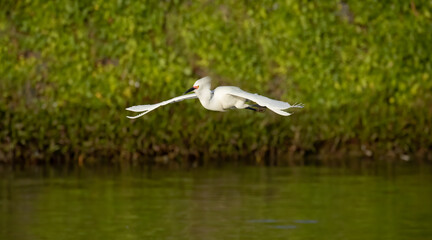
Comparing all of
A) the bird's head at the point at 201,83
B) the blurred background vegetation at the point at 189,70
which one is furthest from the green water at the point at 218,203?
the bird's head at the point at 201,83

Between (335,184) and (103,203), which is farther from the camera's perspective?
(335,184)

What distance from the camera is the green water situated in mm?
9609

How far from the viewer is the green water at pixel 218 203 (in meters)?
9.61

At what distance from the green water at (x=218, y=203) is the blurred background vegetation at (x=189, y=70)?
0.61 m

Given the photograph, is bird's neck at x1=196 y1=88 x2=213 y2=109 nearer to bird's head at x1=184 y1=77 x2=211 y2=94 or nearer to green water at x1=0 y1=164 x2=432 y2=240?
bird's head at x1=184 y1=77 x2=211 y2=94

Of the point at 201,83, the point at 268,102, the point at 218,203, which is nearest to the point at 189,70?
the point at 218,203

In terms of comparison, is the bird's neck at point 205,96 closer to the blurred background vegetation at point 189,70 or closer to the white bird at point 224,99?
the white bird at point 224,99

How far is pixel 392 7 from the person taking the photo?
46.2ft

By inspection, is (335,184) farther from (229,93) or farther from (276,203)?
(229,93)

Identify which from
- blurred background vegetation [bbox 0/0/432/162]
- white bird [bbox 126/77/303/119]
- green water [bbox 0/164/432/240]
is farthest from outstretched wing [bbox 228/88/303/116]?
blurred background vegetation [bbox 0/0/432/162]

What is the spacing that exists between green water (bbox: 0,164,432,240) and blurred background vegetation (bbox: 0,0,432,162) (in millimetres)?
608

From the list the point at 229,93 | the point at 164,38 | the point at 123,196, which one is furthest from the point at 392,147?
the point at 229,93

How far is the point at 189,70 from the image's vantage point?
1378cm

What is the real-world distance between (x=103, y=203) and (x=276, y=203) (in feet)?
6.12
